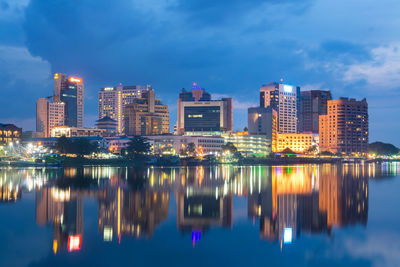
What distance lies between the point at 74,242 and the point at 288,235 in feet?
40.4

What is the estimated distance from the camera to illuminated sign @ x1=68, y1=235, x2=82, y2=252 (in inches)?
914

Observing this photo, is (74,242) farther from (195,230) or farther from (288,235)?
(288,235)

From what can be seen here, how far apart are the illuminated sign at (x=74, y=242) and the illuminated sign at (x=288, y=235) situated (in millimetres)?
11236

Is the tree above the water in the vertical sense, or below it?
above

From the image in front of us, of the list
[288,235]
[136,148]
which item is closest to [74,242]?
[288,235]

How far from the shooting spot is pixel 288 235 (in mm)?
27359

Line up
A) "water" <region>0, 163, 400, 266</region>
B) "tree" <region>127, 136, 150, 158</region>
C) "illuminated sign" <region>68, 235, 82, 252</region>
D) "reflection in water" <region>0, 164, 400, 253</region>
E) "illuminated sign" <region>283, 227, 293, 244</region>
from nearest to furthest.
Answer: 1. "water" <region>0, 163, 400, 266</region>
2. "illuminated sign" <region>68, 235, 82, 252</region>
3. "illuminated sign" <region>283, 227, 293, 244</region>
4. "reflection in water" <region>0, 164, 400, 253</region>
5. "tree" <region>127, 136, 150, 158</region>

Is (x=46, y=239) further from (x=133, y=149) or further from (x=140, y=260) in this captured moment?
A: (x=133, y=149)

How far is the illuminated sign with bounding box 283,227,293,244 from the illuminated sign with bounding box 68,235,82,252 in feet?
36.9

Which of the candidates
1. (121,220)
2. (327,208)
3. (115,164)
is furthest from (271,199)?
(115,164)

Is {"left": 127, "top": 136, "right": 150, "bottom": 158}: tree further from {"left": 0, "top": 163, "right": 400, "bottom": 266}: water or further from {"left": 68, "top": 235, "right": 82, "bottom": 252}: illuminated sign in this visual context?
{"left": 68, "top": 235, "right": 82, "bottom": 252}: illuminated sign

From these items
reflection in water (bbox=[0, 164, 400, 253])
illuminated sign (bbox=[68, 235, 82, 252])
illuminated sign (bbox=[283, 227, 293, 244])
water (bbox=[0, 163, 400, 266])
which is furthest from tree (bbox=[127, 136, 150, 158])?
illuminated sign (bbox=[68, 235, 82, 252])

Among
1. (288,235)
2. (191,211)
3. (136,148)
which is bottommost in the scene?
(288,235)

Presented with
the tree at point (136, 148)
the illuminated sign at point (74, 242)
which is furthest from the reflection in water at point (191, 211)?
the tree at point (136, 148)
